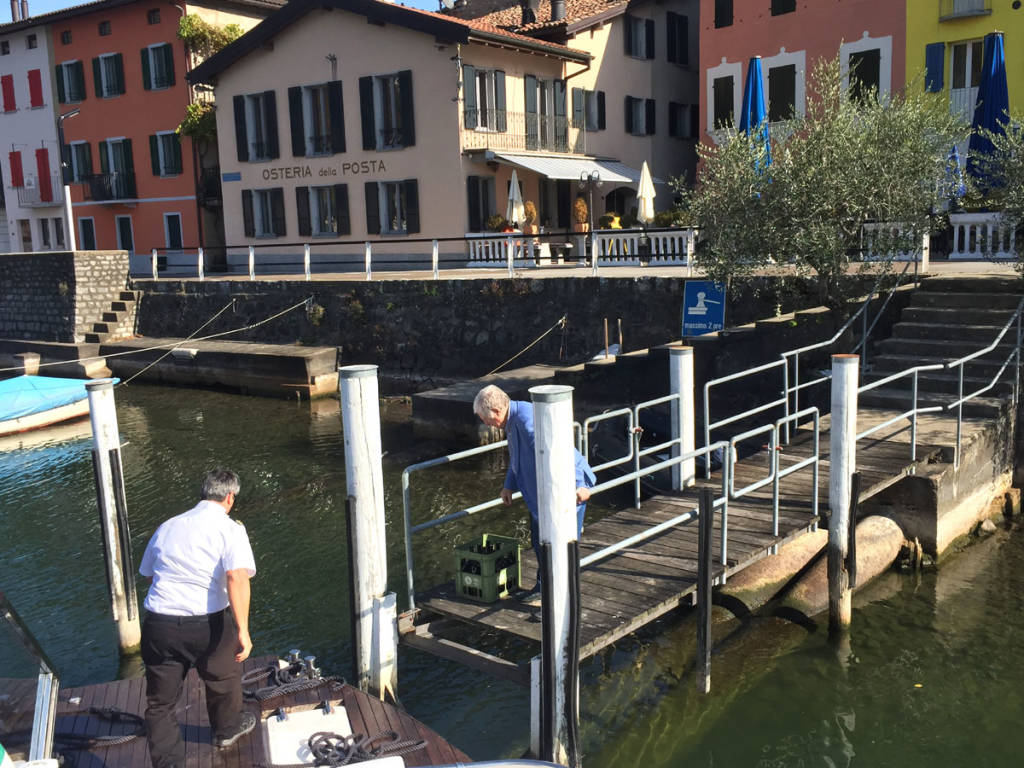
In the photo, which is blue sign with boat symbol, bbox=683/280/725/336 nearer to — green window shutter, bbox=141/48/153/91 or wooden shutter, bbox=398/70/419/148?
wooden shutter, bbox=398/70/419/148

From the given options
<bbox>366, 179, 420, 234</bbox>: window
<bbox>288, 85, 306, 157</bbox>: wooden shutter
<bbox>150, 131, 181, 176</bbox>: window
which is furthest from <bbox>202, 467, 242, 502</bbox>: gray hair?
<bbox>150, 131, 181, 176</bbox>: window

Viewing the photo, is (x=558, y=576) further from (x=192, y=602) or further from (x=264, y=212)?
(x=264, y=212)

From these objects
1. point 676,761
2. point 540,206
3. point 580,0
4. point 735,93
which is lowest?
point 676,761

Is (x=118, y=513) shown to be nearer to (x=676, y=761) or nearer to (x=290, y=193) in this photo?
(x=676, y=761)

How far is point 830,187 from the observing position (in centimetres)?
1355

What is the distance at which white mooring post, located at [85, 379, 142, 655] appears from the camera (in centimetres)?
888

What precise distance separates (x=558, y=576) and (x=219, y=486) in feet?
7.05

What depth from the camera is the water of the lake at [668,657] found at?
24.6 feet

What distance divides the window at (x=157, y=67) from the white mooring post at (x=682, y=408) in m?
29.8

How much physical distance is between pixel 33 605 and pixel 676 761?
7.00 m

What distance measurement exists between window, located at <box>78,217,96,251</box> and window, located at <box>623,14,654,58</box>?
70.7 ft

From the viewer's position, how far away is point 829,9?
85.9ft

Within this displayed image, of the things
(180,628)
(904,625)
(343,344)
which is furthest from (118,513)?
(343,344)

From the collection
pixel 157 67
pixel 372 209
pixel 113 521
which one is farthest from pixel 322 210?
pixel 113 521
